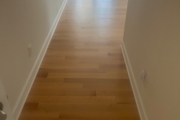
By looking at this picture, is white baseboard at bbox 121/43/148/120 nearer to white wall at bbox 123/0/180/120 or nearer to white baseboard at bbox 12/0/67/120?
white wall at bbox 123/0/180/120

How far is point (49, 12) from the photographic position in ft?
9.95

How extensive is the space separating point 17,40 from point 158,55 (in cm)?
125

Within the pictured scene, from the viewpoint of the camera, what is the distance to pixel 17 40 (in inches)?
71.1

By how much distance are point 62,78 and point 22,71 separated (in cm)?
51

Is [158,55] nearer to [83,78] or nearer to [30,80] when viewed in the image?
[83,78]

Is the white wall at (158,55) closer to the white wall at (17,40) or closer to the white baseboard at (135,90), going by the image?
the white baseboard at (135,90)

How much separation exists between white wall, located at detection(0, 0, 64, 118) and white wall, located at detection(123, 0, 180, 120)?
115cm

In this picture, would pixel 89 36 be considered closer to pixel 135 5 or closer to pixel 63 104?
pixel 135 5

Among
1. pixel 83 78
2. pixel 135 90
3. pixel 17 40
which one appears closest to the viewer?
pixel 17 40

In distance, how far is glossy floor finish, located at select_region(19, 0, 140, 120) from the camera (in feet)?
6.19

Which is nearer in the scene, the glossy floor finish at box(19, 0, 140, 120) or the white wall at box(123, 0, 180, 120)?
the white wall at box(123, 0, 180, 120)

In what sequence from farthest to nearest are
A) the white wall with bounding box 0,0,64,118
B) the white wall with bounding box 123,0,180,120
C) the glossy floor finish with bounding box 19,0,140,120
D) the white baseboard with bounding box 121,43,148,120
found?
the glossy floor finish with bounding box 19,0,140,120 → the white baseboard with bounding box 121,43,148,120 → the white wall with bounding box 0,0,64,118 → the white wall with bounding box 123,0,180,120

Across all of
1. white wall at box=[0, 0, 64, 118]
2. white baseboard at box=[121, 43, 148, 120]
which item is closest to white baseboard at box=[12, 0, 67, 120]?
white wall at box=[0, 0, 64, 118]

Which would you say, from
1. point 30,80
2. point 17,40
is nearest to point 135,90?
point 30,80
